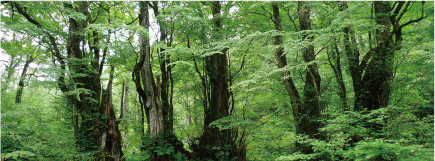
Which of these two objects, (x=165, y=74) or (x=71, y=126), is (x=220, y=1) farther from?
(x=71, y=126)

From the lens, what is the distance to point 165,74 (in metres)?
7.38

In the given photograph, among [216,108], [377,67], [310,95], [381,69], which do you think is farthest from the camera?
[216,108]

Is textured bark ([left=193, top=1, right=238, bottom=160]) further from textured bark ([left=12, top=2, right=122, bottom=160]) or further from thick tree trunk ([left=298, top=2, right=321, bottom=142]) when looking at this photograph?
textured bark ([left=12, top=2, right=122, bottom=160])

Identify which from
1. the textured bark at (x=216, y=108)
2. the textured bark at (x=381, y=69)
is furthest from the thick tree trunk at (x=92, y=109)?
the textured bark at (x=381, y=69)

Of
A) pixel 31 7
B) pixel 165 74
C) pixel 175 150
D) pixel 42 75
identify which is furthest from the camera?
pixel 165 74

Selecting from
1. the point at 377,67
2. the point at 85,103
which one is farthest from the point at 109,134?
the point at 377,67

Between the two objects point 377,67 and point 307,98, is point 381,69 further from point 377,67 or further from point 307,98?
point 307,98

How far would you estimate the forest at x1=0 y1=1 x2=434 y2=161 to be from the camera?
4652mm

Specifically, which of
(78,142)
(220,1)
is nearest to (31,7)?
(78,142)

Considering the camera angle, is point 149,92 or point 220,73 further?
point 220,73

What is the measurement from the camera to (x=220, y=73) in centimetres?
766

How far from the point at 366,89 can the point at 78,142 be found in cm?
814

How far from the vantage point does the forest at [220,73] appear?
465 cm

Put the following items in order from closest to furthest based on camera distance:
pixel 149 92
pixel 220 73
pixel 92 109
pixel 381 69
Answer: pixel 381 69 < pixel 92 109 < pixel 149 92 < pixel 220 73
